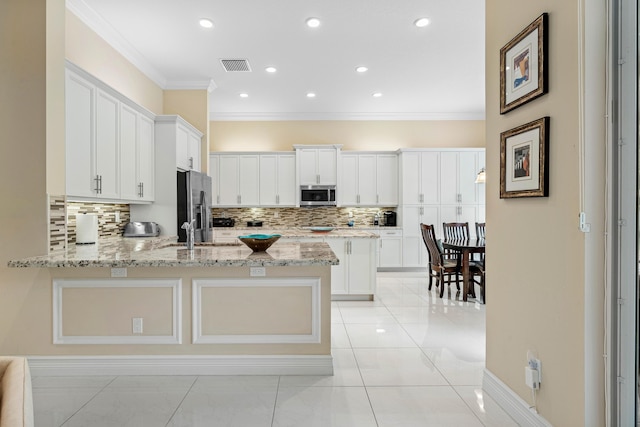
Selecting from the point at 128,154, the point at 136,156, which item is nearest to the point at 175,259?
the point at 128,154

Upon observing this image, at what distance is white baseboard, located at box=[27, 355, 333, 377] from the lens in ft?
8.46

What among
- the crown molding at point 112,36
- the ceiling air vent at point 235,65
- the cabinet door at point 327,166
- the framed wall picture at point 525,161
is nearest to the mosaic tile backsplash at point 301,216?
the cabinet door at point 327,166

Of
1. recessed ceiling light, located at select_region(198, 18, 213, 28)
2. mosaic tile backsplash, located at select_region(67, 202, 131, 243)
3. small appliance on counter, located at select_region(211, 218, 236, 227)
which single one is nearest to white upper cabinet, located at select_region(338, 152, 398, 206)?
small appliance on counter, located at select_region(211, 218, 236, 227)

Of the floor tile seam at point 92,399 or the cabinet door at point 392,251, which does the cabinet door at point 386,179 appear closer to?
the cabinet door at point 392,251

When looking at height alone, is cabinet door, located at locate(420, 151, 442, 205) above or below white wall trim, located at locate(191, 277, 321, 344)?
above

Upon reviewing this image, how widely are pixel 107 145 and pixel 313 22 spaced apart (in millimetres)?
2471

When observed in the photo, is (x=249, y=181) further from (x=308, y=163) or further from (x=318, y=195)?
(x=318, y=195)

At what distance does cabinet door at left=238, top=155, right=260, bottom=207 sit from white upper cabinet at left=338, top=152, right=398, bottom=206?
169 cm

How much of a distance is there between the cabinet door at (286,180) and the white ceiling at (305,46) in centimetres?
113

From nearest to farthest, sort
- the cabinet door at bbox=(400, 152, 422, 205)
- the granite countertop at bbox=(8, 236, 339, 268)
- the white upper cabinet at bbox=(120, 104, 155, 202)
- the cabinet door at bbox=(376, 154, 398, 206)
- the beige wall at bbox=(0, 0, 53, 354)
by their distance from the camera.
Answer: the granite countertop at bbox=(8, 236, 339, 268), the beige wall at bbox=(0, 0, 53, 354), the white upper cabinet at bbox=(120, 104, 155, 202), the cabinet door at bbox=(400, 152, 422, 205), the cabinet door at bbox=(376, 154, 398, 206)

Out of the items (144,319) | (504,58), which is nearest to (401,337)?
(144,319)

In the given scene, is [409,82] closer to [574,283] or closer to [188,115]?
[188,115]

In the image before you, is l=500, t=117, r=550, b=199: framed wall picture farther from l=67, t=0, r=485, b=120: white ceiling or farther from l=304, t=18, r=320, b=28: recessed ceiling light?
l=304, t=18, r=320, b=28: recessed ceiling light

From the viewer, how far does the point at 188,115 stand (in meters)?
5.37
